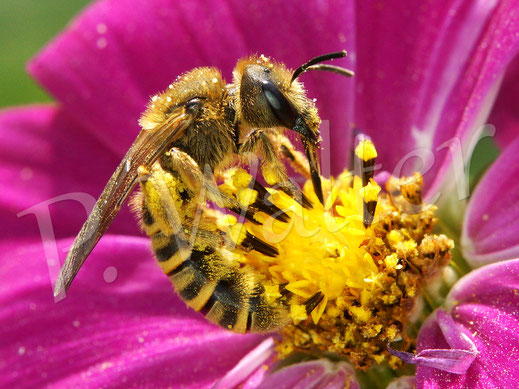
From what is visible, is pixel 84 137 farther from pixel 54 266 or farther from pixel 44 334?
pixel 44 334

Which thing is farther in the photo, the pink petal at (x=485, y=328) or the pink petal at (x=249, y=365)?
the pink petal at (x=249, y=365)

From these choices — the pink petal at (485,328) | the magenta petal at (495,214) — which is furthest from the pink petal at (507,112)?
the pink petal at (485,328)

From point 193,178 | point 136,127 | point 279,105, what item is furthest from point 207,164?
point 136,127

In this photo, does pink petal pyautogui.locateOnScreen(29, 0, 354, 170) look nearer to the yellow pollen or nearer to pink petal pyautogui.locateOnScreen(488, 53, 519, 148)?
the yellow pollen

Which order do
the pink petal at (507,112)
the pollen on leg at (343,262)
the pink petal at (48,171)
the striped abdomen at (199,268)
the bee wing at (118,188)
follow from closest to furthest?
1. the bee wing at (118,188)
2. the striped abdomen at (199,268)
3. the pollen on leg at (343,262)
4. the pink petal at (507,112)
5. the pink petal at (48,171)

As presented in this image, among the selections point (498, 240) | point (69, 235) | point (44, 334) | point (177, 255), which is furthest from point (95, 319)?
point (498, 240)

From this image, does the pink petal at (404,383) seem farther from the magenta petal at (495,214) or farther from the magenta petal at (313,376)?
the magenta petal at (495,214)
